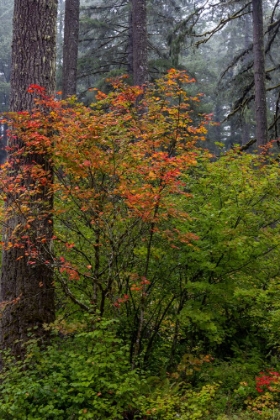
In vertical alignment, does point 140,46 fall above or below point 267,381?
above

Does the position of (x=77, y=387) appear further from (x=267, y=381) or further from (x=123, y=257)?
(x=267, y=381)

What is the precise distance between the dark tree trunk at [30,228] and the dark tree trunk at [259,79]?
22.0ft

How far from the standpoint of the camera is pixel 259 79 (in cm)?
1134

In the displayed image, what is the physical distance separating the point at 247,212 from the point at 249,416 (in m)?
2.32

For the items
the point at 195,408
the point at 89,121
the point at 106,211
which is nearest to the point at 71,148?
the point at 89,121

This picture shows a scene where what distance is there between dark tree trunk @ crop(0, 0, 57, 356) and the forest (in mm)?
17

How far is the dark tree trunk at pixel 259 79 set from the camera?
11.2 m

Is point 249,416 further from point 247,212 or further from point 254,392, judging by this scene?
point 247,212

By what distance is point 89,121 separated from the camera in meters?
4.91

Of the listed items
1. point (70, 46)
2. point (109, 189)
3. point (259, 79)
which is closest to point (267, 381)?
point (109, 189)

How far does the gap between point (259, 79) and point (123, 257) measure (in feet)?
25.7

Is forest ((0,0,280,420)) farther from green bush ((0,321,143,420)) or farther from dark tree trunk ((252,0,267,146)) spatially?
dark tree trunk ((252,0,267,146))

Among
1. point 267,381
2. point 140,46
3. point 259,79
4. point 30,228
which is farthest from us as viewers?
point 140,46

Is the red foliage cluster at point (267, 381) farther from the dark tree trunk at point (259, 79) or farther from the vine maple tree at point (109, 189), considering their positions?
the dark tree trunk at point (259, 79)
